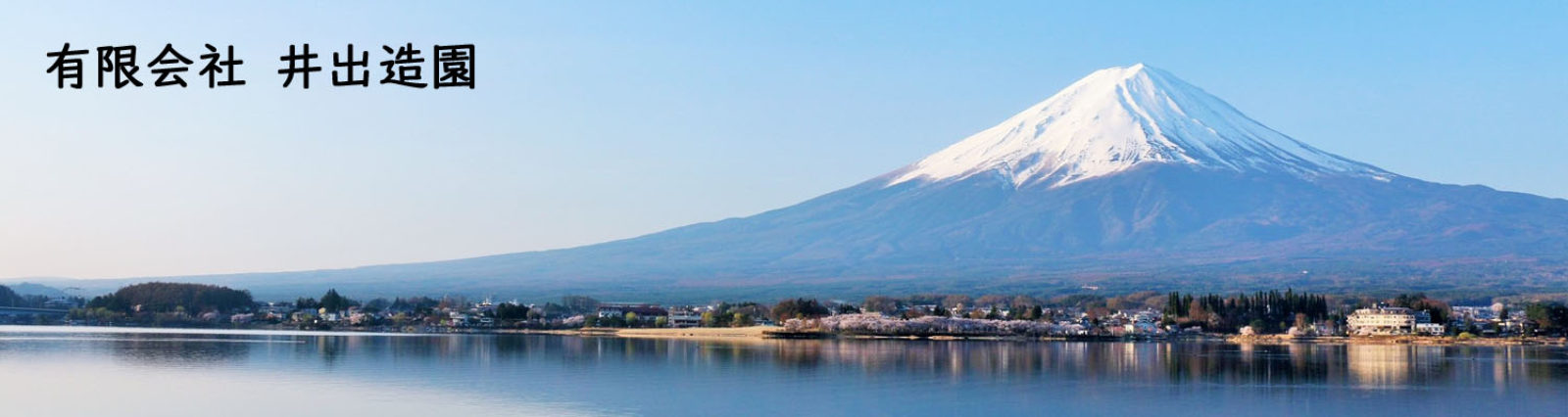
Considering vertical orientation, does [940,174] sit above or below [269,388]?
above

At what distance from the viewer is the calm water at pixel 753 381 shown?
92.3 ft

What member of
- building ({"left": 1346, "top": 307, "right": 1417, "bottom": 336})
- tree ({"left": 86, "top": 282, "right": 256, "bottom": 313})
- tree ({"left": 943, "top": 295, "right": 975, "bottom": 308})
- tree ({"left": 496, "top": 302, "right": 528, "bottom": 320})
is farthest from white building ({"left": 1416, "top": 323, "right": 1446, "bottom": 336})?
tree ({"left": 86, "top": 282, "right": 256, "bottom": 313})

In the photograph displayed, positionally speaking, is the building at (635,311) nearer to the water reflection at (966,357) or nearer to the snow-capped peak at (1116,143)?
the water reflection at (966,357)

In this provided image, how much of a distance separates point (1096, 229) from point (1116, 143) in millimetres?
14064

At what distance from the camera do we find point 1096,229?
133125 millimetres

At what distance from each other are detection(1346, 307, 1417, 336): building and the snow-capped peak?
2732 inches

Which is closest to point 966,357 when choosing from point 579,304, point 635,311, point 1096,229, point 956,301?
point 635,311

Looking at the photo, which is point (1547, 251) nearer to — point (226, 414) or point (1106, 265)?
point (1106, 265)

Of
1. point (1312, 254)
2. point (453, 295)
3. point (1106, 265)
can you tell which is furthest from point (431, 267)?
point (1312, 254)

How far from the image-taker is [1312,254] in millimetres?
121125

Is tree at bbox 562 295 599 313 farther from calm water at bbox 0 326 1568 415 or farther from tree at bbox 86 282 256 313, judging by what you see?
calm water at bbox 0 326 1568 415

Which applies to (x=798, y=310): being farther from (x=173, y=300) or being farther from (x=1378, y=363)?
(x=1378, y=363)

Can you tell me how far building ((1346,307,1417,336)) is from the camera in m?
66.9

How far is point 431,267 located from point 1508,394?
137 meters
